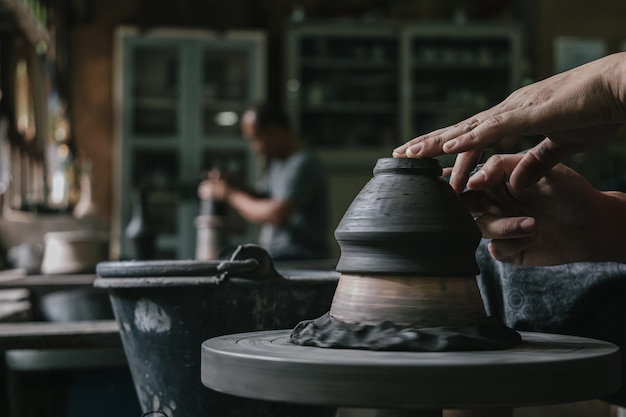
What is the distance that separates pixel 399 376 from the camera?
3.52 feet

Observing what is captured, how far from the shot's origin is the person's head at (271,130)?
457cm

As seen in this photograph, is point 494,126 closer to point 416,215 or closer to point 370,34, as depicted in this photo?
point 416,215

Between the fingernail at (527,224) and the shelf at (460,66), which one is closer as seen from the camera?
the fingernail at (527,224)

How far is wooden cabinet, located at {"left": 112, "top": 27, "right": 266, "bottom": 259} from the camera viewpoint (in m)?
7.42

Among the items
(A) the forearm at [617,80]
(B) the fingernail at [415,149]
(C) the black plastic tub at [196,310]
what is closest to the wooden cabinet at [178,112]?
(C) the black plastic tub at [196,310]

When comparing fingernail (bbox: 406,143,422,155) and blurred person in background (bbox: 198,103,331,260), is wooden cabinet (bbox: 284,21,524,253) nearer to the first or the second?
Result: blurred person in background (bbox: 198,103,331,260)

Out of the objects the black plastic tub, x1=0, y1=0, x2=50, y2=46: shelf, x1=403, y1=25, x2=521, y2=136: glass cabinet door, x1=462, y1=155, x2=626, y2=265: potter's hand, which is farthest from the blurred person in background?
x1=403, y1=25, x2=521, y2=136: glass cabinet door

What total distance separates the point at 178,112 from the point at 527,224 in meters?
6.35

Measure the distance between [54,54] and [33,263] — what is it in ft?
10.5

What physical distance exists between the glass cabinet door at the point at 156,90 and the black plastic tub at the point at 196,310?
5.90 m

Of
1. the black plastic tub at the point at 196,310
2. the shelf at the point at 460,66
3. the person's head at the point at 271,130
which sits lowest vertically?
the black plastic tub at the point at 196,310

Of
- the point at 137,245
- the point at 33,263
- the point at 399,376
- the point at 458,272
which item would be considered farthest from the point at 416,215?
the point at 33,263

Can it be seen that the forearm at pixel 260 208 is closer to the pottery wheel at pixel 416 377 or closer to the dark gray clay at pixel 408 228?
the dark gray clay at pixel 408 228

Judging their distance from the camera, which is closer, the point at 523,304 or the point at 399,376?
the point at 399,376
